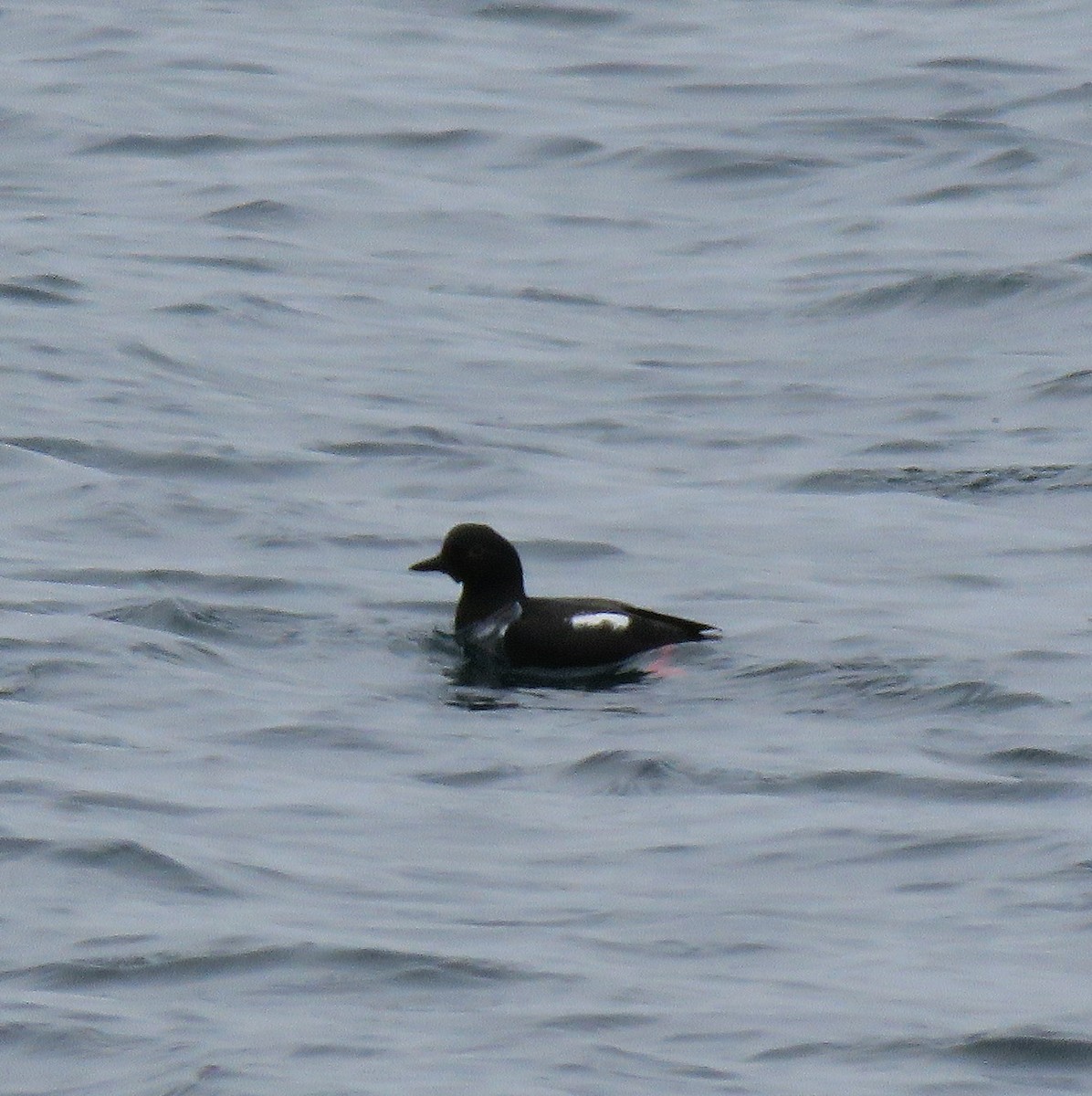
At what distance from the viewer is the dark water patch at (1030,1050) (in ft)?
23.0

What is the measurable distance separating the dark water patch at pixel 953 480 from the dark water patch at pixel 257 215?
6.48m

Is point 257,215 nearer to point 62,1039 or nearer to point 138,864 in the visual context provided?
point 138,864

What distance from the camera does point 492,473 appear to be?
14.0 metres

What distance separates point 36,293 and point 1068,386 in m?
6.08

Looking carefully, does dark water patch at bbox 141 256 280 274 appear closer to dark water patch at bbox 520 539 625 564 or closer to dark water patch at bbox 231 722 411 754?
dark water patch at bbox 520 539 625 564

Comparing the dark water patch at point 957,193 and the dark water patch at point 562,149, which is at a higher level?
the dark water patch at point 562,149

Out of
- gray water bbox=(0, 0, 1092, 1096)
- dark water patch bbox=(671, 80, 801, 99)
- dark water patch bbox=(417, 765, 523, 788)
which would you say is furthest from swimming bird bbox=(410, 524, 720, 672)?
dark water patch bbox=(671, 80, 801, 99)

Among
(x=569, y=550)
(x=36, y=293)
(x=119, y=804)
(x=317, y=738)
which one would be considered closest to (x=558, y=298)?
(x=36, y=293)

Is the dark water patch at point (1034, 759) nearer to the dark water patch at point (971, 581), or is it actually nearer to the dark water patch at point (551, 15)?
the dark water patch at point (971, 581)

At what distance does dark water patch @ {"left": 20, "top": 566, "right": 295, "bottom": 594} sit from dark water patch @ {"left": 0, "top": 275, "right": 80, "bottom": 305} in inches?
215

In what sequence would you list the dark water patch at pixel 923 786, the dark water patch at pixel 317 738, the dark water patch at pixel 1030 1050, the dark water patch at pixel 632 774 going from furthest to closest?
the dark water patch at pixel 317 738, the dark water patch at pixel 632 774, the dark water patch at pixel 923 786, the dark water patch at pixel 1030 1050

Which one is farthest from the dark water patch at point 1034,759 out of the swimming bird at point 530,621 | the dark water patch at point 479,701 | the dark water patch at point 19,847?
the dark water patch at point 19,847

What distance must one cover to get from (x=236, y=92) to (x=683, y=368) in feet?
25.8

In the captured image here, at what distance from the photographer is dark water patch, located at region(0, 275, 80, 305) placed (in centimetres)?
1734
